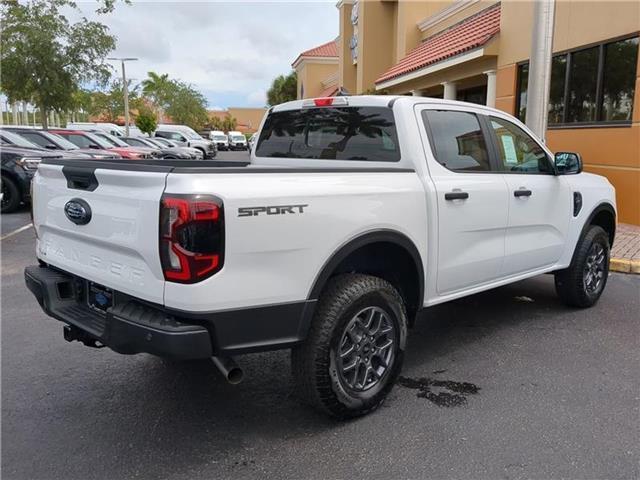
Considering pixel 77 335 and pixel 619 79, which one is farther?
pixel 619 79

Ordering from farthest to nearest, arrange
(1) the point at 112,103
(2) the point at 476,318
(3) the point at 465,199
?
(1) the point at 112,103 < (2) the point at 476,318 < (3) the point at 465,199

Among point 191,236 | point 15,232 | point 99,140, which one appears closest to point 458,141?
point 191,236

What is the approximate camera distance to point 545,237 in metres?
4.91

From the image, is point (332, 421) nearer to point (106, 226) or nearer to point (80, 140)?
point (106, 226)

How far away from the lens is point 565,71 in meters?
10.8

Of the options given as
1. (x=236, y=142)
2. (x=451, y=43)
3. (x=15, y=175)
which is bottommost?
(x=15, y=175)

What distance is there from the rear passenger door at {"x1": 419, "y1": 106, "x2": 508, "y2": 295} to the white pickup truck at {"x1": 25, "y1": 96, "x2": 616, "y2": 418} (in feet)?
0.05

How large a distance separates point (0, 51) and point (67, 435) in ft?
67.0

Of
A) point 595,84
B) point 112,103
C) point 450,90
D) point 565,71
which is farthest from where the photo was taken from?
point 112,103

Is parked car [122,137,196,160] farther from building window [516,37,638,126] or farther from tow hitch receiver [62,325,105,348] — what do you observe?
tow hitch receiver [62,325,105,348]

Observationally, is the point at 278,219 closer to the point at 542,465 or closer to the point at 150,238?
the point at 150,238

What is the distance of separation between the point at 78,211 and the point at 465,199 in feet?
8.03

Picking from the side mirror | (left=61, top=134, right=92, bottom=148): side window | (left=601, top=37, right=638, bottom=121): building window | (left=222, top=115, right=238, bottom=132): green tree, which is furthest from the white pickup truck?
(left=222, top=115, right=238, bottom=132): green tree

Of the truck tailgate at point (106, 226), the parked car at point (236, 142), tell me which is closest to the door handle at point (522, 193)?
the truck tailgate at point (106, 226)
